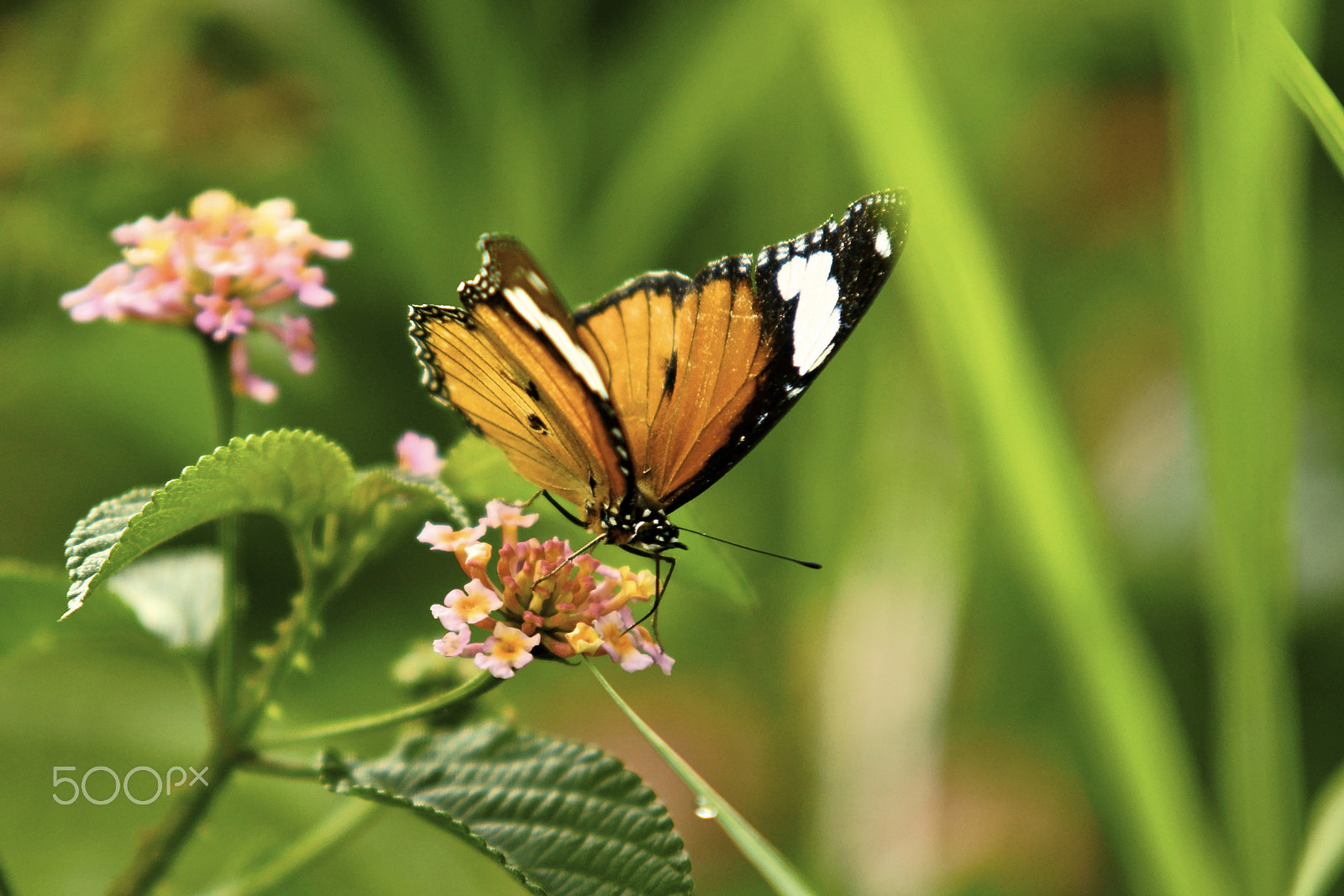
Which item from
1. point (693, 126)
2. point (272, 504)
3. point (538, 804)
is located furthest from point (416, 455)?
point (693, 126)

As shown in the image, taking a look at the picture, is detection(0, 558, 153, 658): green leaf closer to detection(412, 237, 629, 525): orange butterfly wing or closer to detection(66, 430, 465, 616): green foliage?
detection(66, 430, 465, 616): green foliage

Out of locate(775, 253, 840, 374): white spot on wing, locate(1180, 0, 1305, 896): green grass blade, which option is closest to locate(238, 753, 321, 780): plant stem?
locate(775, 253, 840, 374): white spot on wing

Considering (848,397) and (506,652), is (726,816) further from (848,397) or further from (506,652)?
(848,397)

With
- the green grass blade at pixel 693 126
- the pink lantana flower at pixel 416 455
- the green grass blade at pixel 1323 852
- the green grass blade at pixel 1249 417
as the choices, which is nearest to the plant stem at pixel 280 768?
the pink lantana flower at pixel 416 455

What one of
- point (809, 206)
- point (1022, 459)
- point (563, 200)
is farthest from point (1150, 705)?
point (563, 200)

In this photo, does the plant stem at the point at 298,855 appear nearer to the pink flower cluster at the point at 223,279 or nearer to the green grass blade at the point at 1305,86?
the pink flower cluster at the point at 223,279
